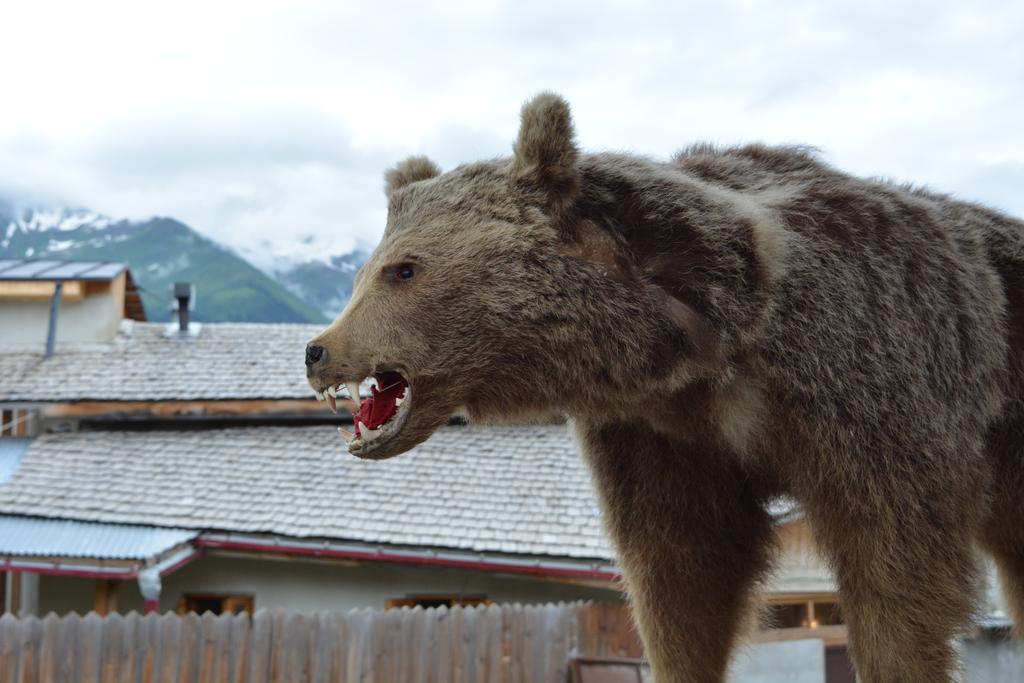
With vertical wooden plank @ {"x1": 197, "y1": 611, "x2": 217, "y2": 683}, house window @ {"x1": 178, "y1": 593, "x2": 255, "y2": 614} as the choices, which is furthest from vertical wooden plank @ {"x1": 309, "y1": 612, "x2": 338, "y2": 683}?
house window @ {"x1": 178, "y1": 593, "x2": 255, "y2": 614}

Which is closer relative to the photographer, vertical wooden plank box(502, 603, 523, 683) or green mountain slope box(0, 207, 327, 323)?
vertical wooden plank box(502, 603, 523, 683)

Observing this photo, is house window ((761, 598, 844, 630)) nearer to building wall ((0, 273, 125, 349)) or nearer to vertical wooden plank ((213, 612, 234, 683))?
vertical wooden plank ((213, 612, 234, 683))

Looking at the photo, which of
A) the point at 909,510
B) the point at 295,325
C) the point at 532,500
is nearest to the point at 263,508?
the point at 532,500

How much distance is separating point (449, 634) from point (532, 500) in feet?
9.60

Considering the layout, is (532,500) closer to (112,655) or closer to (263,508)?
(263,508)

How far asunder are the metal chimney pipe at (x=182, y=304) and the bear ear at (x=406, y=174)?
1299 centimetres

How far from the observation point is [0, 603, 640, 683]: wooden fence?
6.84 meters

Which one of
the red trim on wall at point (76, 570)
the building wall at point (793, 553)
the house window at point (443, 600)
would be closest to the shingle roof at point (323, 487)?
the red trim on wall at point (76, 570)

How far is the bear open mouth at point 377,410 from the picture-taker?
6.59 ft

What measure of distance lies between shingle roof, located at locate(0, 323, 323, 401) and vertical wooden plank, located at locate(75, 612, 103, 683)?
223 inches

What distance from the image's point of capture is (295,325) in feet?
50.3

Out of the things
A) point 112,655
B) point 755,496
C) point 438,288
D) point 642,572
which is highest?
point 438,288

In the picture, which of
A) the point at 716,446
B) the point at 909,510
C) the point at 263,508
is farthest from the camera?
the point at 263,508

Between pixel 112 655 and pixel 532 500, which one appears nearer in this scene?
pixel 112 655
